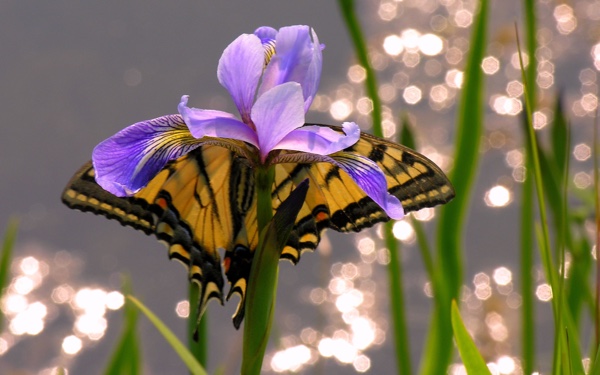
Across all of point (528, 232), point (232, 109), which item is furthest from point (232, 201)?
point (232, 109)

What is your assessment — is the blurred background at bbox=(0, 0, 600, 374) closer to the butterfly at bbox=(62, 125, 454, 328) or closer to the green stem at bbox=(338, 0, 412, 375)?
the green stem at bbox=(338, 0, 412, 375)

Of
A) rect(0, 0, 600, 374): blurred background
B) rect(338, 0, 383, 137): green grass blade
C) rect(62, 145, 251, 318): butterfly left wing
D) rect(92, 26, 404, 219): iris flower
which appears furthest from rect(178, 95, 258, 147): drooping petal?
rect(0, 0, 600, 374): blurred background

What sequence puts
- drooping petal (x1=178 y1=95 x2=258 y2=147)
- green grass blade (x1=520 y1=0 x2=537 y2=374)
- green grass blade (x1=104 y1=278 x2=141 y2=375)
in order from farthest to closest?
green grass blade (x1=520 y1=0 x2=537 y2=374) < green grass blade (x1=104 y1=278 x2=141 y2=375) < drooping petal (x1=178 y1=95 x2=258 y2=147)

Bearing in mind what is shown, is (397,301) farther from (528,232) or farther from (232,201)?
(232,201)

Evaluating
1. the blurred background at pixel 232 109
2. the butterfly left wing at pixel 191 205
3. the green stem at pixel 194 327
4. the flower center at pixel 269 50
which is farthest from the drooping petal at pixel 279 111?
the blurred background at pixel 232 109

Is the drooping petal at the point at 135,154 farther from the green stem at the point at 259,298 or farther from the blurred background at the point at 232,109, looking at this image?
the blurred background at the point at 232,109

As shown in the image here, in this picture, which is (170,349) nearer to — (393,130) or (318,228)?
(393,130)
